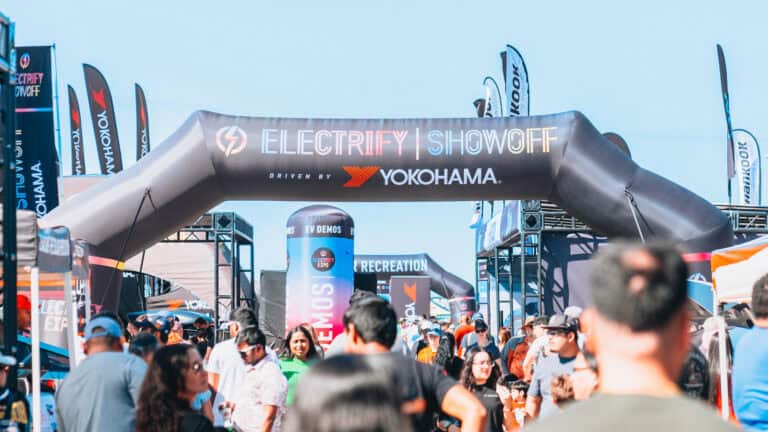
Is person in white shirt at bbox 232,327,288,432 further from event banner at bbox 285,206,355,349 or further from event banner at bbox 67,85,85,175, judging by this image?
event banner at bbox 67,85,85,175

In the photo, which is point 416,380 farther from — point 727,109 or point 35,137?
point 727,109

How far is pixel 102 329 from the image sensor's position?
15.3 ft

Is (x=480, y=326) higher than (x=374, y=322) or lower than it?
lower

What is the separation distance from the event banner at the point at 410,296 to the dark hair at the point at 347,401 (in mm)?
23918

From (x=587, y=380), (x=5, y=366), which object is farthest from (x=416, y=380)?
(x=5, y=366)

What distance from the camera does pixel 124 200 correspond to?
42.0ft

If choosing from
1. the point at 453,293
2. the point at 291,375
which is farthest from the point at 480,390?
the point at 453,293

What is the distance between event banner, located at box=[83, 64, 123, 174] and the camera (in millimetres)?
26812

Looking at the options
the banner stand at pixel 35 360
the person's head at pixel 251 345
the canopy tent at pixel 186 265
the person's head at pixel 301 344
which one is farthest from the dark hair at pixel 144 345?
the canopy tent at pixel 186 265

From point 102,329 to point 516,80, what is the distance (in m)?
17.5

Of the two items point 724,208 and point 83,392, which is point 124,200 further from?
point 724,208

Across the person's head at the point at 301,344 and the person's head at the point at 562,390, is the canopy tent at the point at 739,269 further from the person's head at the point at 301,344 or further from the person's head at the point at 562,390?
the person's head at the point at 301,344

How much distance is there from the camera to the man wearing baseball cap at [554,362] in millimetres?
6148

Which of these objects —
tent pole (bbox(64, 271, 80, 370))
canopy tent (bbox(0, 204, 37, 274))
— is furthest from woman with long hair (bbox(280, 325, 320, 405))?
canopy tent (bbox(0, 204, 37, 274))
